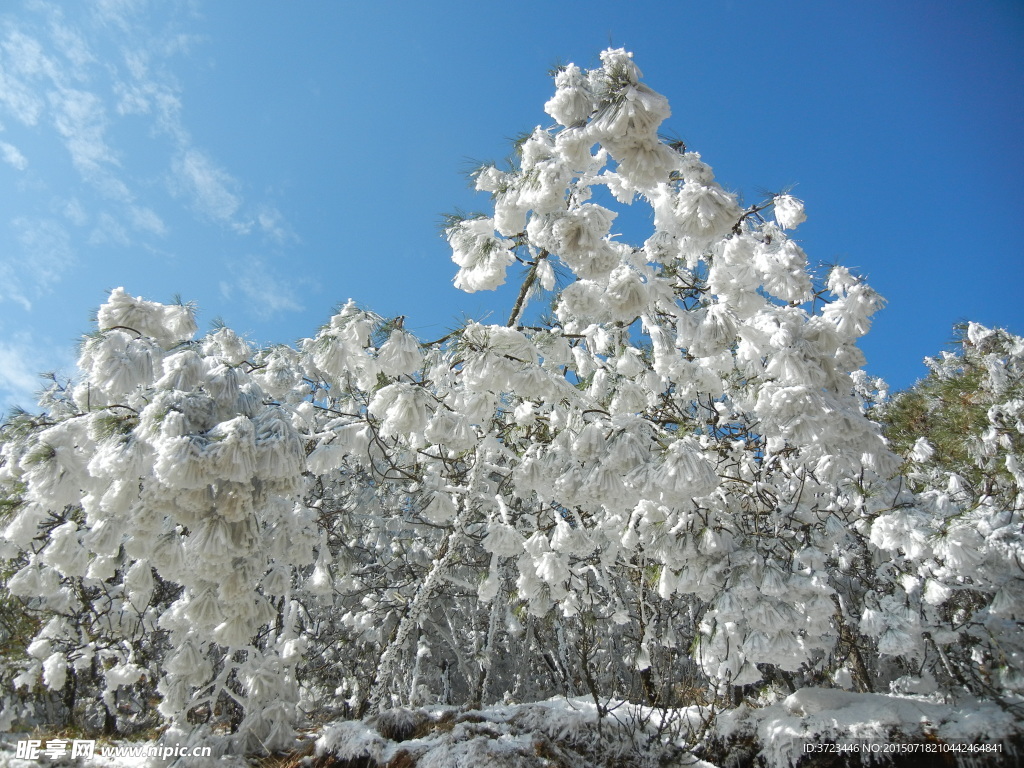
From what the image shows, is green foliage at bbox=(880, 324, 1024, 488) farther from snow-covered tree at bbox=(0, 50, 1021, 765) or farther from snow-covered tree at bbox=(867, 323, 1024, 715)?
snow-covered tree at bbox=(0, 50, 1021, 765)

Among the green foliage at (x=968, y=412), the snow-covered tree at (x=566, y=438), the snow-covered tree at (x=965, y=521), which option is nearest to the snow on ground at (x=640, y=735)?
the snow-covered tree at (x=566, y=438)

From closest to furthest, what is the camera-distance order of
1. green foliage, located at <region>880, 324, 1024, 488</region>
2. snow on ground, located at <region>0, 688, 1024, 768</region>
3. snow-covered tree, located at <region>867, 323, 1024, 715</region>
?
snow on ground, located at <region>0, 688, 1024, 768</region> < snow-covered tree, located at <region>867, 323, 1024, 715</region> < green foliage, located at <region>880, 324, 1024, 488</region>

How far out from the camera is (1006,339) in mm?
7184

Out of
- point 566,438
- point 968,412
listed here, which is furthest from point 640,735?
point 968,412

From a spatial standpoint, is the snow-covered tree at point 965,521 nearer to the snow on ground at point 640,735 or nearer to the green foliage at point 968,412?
the green foliage at point 968,412

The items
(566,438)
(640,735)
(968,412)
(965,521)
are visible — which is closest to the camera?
(566,438)

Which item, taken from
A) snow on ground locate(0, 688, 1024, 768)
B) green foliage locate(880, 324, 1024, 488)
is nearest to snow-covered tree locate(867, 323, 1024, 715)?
green foliage locate(880, 324, 1024, 488)

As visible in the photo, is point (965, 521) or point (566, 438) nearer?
point (566, 438)

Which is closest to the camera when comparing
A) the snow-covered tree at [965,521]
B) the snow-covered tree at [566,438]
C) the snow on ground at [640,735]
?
the snow-covered tree at [566,438]

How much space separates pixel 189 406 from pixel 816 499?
5164 mm

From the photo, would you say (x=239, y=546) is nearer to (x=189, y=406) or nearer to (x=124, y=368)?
(x=189, y=406)

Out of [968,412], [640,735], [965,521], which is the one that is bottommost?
[640,735]

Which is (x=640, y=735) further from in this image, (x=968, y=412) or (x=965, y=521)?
(x=968, y=412)

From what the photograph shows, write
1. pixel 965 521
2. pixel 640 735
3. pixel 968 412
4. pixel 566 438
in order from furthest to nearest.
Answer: pixel 968 412
pixel 640 735
pixel 965 521
pixel 566 438
